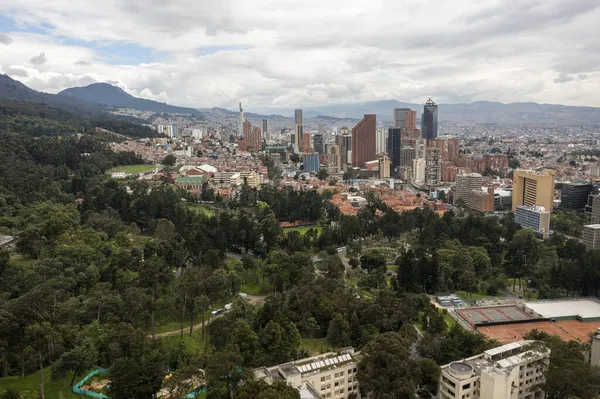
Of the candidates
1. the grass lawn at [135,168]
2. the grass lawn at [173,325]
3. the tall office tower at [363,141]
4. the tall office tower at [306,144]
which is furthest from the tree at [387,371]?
the tall office tower at [306,144]

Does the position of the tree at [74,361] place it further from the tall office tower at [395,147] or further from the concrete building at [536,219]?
the tall office tower at [395,147]

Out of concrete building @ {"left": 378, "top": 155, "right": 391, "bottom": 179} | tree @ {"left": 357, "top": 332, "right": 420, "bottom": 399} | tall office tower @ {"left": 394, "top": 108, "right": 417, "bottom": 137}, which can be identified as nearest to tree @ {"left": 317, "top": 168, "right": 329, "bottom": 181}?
concrete building @ {"left": 378, "top": 155, "right": 391, "bottom": 179}

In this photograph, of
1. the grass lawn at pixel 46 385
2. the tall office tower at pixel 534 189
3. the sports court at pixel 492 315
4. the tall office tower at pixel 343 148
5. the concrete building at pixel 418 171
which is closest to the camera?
the grass lawn at pixel 46 385

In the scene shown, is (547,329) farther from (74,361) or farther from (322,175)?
(322,175)

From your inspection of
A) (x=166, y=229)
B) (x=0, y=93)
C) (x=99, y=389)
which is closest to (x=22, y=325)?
(x=99, y=389)

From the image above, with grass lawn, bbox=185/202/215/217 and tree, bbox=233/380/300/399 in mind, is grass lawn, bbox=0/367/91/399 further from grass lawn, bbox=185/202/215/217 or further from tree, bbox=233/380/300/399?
grass lawn, bbox=185/202/215/217

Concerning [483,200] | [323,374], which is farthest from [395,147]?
[323,374]
